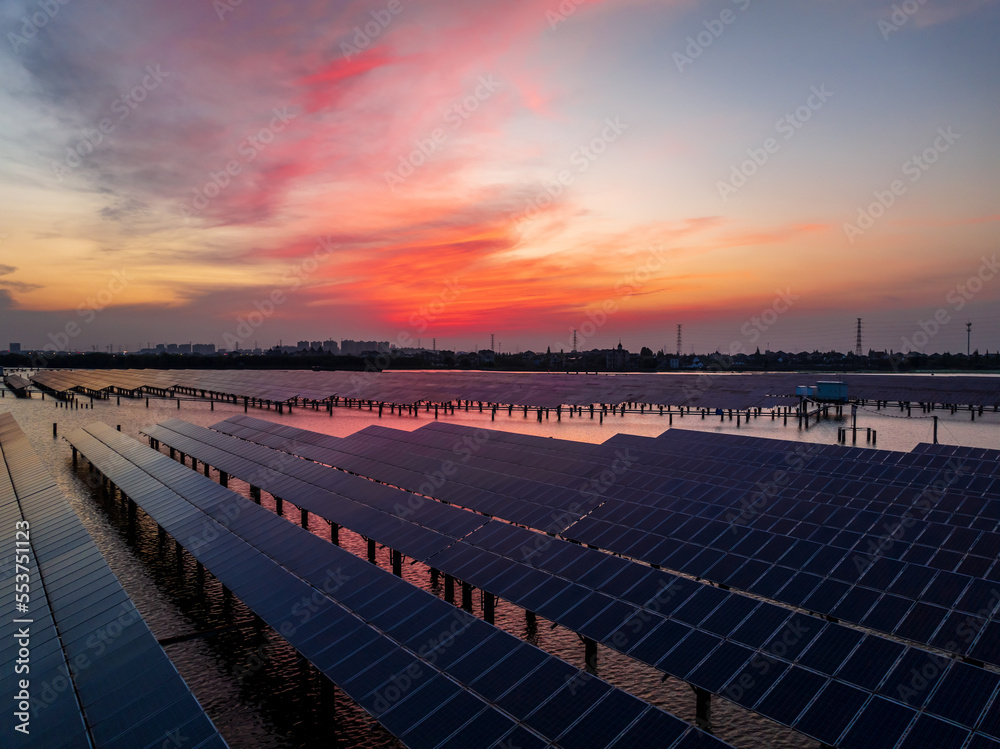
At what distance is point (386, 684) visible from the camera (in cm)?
1114

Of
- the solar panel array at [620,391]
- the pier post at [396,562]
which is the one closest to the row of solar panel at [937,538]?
the pier post at [396,562]

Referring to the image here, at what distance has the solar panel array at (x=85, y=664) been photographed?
376 inches

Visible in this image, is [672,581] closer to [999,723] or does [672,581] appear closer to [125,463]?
[999,723]

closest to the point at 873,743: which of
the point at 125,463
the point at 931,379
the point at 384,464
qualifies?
the point at 384,464

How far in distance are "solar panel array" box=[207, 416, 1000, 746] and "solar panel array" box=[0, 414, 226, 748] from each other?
8.34 metres

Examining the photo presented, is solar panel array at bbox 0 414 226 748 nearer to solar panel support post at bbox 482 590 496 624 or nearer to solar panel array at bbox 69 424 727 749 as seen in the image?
solar panel array at bbox 69 424 727 749

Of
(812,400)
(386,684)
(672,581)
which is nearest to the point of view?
(386,684)

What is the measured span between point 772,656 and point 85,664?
1391 centimetres

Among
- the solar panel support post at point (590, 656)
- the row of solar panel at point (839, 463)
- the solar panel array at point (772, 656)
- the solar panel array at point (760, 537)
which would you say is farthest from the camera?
the row of solar panel at point (839, 463)

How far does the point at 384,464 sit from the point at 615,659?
1681 cm

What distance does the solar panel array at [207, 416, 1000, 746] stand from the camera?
1022 cm

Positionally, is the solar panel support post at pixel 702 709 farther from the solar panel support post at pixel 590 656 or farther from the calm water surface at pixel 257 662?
the solar panel support post at pixel 590 656

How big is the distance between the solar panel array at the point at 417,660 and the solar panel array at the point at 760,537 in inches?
269

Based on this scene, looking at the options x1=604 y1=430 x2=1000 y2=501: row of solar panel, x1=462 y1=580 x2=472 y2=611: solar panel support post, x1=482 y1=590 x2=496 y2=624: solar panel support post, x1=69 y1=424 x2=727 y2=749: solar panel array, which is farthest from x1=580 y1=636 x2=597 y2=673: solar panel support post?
x1=604 y1=430 x2=1000 y2=501: row of solar panel
